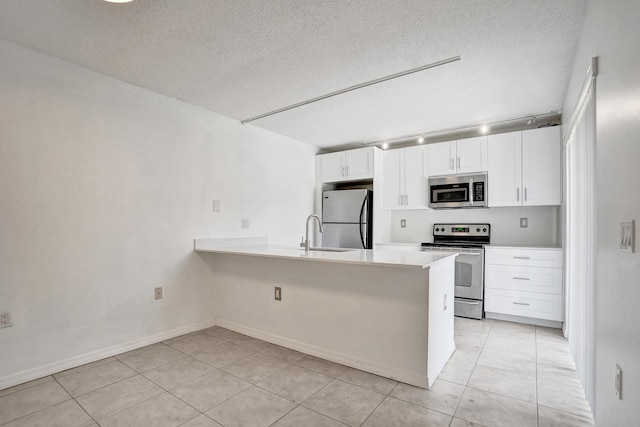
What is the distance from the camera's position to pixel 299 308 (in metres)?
2.78

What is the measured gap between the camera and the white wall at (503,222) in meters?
3.90

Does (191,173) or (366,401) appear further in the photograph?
(191,173)

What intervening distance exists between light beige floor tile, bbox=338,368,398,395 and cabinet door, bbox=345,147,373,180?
2898 millimetres

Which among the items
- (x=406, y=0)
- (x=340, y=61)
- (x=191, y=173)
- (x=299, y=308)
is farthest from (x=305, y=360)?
(x=406, y=0)

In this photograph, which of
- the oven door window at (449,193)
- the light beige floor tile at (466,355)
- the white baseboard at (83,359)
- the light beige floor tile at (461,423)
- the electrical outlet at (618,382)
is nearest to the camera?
the electrical outlet at (618,382)

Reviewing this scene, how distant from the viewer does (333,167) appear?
16.2 ft

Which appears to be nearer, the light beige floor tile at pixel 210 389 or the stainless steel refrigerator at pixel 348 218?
the light beige floor tile at pixel 210 389

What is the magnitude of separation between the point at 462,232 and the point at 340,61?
300 cm

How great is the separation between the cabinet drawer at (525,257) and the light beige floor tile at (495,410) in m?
2.02

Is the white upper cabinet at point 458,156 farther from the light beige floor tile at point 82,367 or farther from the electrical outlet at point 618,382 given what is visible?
the light beige floor tile at point 82,367

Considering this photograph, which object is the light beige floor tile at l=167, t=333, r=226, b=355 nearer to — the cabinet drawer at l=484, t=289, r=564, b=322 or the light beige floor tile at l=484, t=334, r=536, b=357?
the light beige floor tile at l=484, t=334, r=536, b=357

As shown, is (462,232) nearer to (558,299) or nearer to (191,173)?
(558,299)

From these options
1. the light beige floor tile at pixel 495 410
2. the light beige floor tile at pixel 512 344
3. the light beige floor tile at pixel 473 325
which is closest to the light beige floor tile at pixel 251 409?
the light beige floor tile at pixel 495 410

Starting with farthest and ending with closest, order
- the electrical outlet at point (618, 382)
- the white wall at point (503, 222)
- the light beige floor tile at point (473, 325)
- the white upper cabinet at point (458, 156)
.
Result: the white upper cabinet at point (458, 156) < the white wall at point (503, 222) < the light beige floor tile at point (473, 325) < the electrical outlet at point (618, 382)
